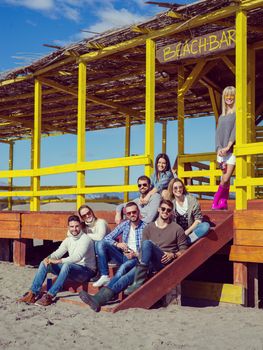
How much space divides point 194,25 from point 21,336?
5.12m

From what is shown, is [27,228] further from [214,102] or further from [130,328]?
Result: [130,328]

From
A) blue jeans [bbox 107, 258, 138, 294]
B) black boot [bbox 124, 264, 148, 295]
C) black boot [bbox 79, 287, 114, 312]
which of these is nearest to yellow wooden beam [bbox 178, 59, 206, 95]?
blue jeans [bbox 107, 258, 138, 294]

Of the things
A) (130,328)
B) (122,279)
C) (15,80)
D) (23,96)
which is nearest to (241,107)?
(122,279)

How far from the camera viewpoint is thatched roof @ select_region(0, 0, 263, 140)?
833 centimetres

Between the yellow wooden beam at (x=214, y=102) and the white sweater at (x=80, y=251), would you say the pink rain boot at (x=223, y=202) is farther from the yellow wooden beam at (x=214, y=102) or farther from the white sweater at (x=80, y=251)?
the yellow wooden beam at (x=214, y=102)

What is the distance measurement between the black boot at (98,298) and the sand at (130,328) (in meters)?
0.11

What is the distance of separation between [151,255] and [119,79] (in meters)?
5.62

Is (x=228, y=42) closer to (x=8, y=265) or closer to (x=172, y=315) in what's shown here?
(x=172, y=315)

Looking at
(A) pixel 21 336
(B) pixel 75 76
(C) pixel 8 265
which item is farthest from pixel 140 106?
(A) pixel 21 336

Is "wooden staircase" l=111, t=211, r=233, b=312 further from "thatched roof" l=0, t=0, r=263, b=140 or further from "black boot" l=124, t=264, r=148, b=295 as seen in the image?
"thatched roof" l=0, t=0, r=263, b=140

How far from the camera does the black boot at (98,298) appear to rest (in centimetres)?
619

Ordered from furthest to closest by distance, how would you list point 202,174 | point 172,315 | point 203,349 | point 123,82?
point 123,82
point 202,174
point 172,315
point 203,349

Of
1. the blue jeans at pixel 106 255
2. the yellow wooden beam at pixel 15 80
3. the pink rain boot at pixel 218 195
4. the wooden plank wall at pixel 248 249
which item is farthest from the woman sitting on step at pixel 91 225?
the yellow wooden beam at pixel 15 80

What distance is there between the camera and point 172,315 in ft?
19.8
